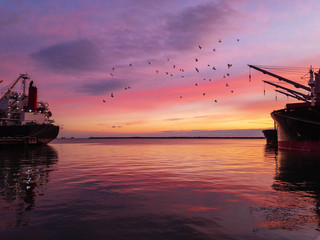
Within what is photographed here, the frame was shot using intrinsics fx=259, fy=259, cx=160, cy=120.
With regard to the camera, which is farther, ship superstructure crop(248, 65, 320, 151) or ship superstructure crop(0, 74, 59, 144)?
ship superstructure crop(0, 74, 59, 144)

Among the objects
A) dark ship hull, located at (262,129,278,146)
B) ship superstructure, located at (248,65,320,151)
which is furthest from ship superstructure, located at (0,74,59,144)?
dark ship hull, located at (262,129,278,146)

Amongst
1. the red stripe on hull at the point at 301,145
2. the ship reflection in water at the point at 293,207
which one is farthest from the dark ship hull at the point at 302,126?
the ship reflection in water at the point at 293,207

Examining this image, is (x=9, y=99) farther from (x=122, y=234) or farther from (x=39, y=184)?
(x=122, y=234)

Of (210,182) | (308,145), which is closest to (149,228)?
(210,182)

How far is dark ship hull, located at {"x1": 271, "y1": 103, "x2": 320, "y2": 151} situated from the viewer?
152 feet

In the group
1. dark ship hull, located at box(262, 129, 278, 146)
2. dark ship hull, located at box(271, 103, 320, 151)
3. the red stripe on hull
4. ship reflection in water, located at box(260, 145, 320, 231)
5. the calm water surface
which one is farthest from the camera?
dark ship hull, located at box(262, 129, 278, 146)

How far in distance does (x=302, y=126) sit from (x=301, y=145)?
5160mm

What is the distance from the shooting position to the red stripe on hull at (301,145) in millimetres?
46647

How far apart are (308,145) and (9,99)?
10637 cm

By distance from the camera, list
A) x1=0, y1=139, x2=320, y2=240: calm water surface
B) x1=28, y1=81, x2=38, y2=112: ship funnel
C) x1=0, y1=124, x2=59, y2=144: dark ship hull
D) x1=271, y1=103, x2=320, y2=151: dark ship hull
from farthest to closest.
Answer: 1. x1=28, y1=81, x2=38, y2=112: ship funnel
2. x1=0, y1=124, x2=59, y2=144: dark ship hull
3. x1=271, y1=103, x2=320, y2=151: dark ship hull
4. x1=0, y1=139, x2=320, y2=240: calm water surface

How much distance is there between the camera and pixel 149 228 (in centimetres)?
910

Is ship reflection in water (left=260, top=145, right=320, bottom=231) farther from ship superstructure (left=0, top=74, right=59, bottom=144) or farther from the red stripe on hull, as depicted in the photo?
ship superstructure (left=0, top=74, right=59, bottom=144)

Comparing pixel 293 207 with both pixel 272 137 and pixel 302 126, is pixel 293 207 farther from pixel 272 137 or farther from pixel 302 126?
pixel 272 137

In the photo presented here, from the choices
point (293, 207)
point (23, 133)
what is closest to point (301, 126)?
point (293, 207)
